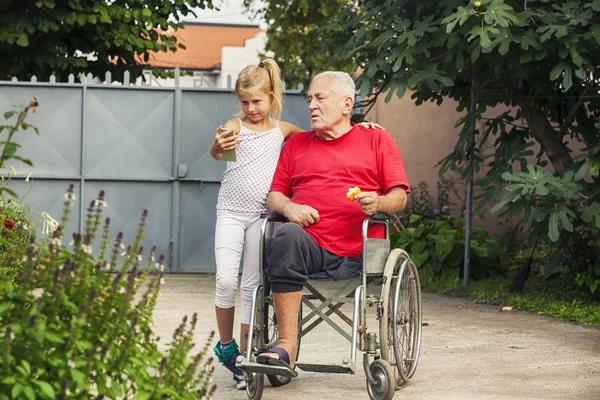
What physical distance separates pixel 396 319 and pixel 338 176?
736mm

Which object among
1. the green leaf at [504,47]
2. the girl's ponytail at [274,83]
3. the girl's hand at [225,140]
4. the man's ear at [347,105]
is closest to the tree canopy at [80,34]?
the green leaf at [504,47]

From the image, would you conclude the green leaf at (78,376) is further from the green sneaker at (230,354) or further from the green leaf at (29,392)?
the green sneaker at (230,354)

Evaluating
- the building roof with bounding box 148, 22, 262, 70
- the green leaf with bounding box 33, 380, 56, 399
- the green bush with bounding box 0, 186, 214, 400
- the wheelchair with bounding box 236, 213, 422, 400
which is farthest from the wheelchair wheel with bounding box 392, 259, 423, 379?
the building roof with bounding box 148, 22, 262, 70

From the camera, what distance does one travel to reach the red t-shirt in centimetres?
484

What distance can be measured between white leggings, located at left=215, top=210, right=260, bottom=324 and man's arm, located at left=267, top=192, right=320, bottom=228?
0.23 metres

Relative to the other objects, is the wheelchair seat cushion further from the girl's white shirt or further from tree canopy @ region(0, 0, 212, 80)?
tree canopy @ region(0, 0, 212, 80)

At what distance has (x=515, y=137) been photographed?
841cm

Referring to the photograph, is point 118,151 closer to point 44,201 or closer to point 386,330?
point 44,201

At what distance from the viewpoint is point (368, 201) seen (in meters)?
4.61

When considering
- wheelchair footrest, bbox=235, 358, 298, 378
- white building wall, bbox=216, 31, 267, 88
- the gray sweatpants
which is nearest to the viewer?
wheelchair footrest, bbox=235, 358, 298, 378

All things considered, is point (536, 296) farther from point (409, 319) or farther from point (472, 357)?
point (409, 319)

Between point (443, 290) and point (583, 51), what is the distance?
10.3 feet

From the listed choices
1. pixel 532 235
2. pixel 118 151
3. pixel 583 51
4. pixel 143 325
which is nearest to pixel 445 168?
pixel 532 235

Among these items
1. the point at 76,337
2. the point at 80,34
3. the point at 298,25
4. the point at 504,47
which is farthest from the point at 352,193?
the point at 298,25
